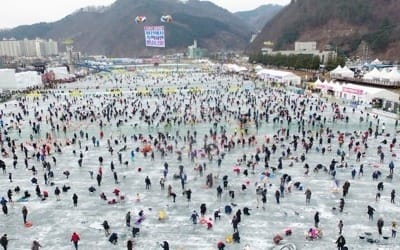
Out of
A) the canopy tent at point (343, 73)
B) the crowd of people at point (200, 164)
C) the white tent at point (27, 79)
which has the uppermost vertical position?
the canopy tent at point (343, 73)

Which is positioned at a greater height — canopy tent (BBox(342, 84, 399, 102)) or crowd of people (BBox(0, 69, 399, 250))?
canopy tent (BBox(342, 84, 399, 102))

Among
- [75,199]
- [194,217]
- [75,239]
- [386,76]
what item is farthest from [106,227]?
[386,76]

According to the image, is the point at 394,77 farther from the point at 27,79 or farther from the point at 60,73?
the point at 60,73

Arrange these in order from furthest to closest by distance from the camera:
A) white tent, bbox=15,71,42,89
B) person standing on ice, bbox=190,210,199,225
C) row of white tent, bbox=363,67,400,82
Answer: white tent, bbox=15,71,42,89 → row of white tent, bbox=363,67,400,82 → person standing on ice, bbox=190,210,199,225

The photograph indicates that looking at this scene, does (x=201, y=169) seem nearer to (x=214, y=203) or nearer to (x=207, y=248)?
(x=214, y=203)

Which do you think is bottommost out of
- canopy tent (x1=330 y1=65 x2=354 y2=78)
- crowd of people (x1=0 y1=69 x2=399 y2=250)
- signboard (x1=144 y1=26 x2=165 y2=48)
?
crowd of people (x1=0 y1=69 x2=399 y2=250)

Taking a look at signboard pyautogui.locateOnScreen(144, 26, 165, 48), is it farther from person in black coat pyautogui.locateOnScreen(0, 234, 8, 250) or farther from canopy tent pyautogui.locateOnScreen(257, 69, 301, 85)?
person in black coat pyautogui.locateOnScreen(0, 234, 8, 250)

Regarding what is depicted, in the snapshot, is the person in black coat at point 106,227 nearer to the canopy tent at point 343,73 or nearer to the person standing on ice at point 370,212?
the person standing on ice at point 370,212

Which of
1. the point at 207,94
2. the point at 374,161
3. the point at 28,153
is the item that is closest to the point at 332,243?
the point at 374,161

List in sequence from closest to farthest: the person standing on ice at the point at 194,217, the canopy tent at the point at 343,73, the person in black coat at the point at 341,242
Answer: the person in black coat at the point at 341,242 → the person standing on ice at the point at 194,217 → the canopy tent at the point at 343,73

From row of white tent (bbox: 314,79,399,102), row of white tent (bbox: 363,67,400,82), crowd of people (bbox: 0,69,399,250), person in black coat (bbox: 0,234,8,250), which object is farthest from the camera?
row of white tent (bbox: 363,67,400,82)

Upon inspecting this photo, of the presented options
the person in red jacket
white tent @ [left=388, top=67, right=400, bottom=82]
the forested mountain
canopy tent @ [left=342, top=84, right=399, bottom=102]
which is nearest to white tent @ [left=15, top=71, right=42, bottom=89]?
canopy tent @ [left=342, top=84, right=399, bottom=102]

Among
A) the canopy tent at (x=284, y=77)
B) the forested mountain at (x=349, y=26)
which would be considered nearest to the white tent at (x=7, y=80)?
the canopy tent at (x=284, y=77)
